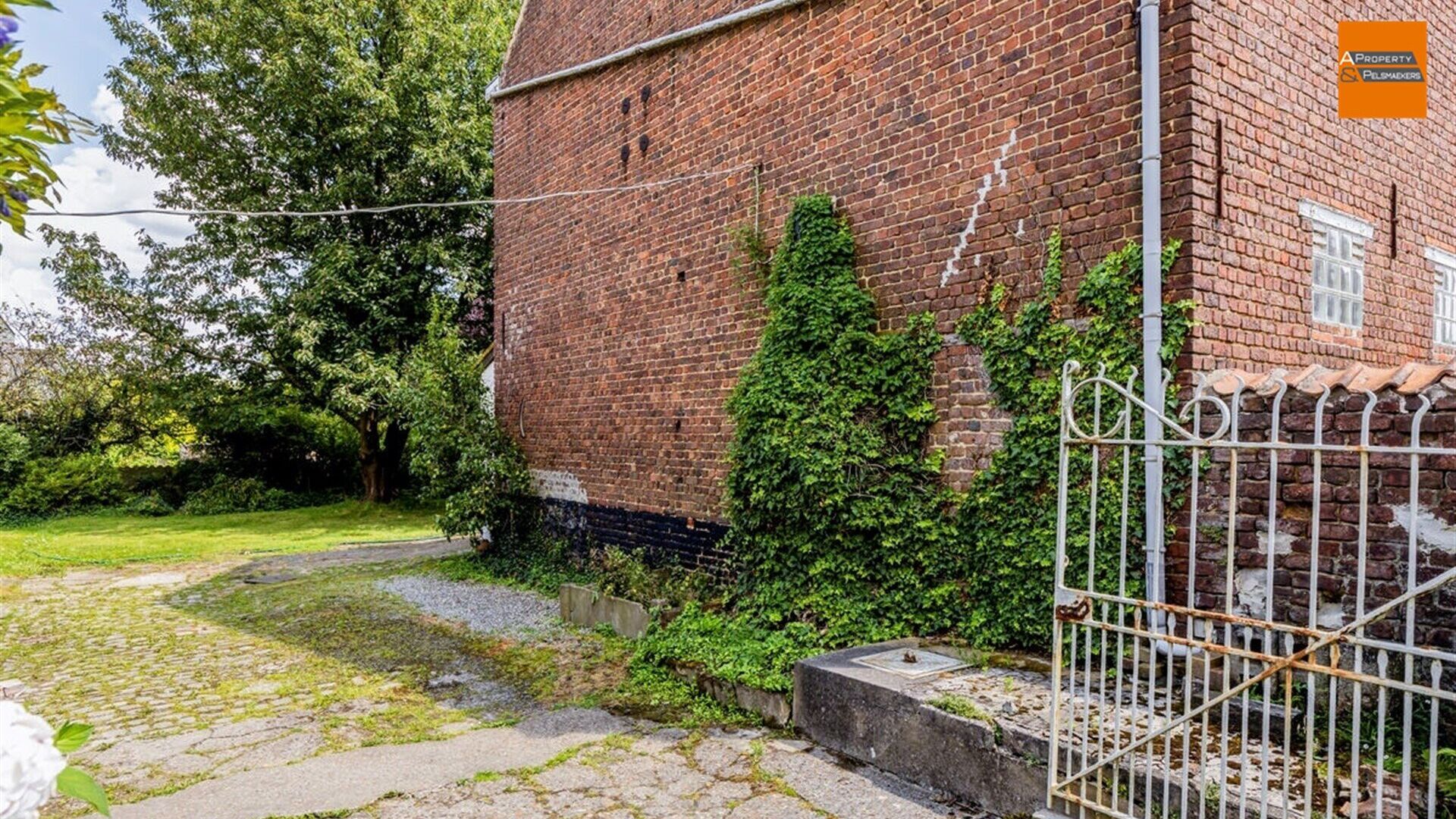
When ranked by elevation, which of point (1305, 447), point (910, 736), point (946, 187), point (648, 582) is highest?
point (946, 187)

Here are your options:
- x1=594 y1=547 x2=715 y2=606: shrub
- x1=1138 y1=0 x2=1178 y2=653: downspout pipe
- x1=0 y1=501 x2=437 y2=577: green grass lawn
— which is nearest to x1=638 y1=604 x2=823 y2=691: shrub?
x1=594 y1=547 x2=715 y2=606: shrub

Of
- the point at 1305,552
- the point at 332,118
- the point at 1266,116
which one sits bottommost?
the point at 1305,552

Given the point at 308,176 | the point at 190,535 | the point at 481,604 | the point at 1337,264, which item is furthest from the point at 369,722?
the point at 308,176

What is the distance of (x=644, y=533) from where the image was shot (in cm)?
879

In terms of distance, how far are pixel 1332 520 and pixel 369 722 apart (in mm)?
5639

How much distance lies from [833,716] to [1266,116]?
4.44m

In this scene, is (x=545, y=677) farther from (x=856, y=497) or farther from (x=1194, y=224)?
(x=1194, y=224)

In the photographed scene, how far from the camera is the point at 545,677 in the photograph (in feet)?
21.7

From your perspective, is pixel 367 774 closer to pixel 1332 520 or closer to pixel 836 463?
pixel 836 463

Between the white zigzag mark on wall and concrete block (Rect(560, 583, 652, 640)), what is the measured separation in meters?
3.69

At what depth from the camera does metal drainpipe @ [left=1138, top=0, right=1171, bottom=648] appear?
469cm

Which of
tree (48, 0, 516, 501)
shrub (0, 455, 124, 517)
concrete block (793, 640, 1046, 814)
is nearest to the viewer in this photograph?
concrete block (793, 640, 1046, 814)

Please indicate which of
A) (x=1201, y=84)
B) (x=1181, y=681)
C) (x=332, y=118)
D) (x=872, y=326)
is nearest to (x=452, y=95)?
(x=332, y=118)

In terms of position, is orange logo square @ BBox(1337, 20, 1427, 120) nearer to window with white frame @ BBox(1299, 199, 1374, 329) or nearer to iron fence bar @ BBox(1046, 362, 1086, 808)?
window with white frame @ BBox(1299, 199, 1374, 329)
